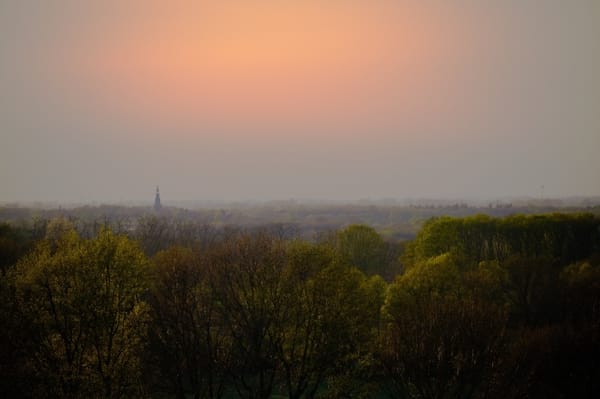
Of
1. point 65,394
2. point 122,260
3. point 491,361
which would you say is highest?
point 122,260

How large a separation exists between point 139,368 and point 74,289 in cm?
645

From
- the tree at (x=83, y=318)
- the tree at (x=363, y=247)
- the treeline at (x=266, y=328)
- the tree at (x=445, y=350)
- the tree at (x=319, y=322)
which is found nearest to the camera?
the tree at (x=445, y=350)

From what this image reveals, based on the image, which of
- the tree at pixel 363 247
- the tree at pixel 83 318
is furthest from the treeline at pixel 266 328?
the tree at pixel 363 247

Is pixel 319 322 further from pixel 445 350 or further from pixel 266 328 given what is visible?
pixel 445 350

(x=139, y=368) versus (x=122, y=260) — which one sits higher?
(x=122, y=260)

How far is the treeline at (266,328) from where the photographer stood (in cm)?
2934

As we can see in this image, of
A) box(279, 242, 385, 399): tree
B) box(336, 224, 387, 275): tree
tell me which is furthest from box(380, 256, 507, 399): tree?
box(336, 224, 387, 275): tree

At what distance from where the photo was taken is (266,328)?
35031 mm

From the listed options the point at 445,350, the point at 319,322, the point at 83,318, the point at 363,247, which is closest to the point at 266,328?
the point at 319,322

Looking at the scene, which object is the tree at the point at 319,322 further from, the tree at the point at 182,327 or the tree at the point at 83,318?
the tree at the point at 83,318

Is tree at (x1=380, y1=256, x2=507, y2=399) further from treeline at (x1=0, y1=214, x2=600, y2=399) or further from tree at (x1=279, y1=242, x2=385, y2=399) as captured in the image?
tree at (x1=279, y1=242, x2=385, y2=399)

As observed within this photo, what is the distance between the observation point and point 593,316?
36281mm

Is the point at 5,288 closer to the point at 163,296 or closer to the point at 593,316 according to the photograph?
the point at 163,296

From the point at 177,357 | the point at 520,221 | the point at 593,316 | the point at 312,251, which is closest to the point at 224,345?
the point at 177,357
